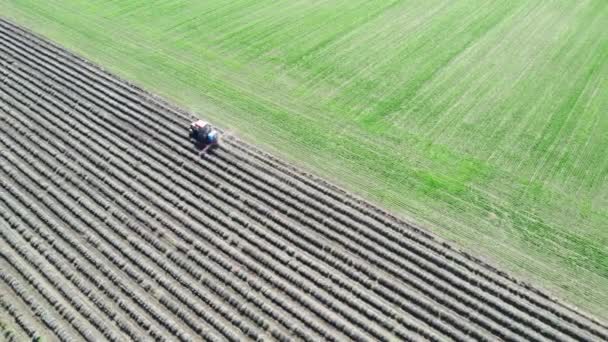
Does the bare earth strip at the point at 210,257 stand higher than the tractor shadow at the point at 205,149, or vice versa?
the tractor shadow at the point at 205,149

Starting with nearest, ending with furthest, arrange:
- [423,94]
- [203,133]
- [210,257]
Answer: [210,257], [203,133], [423,94]

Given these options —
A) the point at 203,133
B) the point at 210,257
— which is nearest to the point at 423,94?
the point at 203,133

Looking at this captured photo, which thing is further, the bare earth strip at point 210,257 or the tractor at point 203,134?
the tractor at point 203,134

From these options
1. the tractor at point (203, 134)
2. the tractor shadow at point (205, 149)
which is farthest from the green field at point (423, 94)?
the tractor shadow at point (205, 149)

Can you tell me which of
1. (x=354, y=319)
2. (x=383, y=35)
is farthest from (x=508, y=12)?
(x=354, y=319)

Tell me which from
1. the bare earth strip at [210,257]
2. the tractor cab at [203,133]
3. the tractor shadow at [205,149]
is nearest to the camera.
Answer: the bare earth strip at [210,257]

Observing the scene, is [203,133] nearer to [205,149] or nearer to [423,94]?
[205,149]

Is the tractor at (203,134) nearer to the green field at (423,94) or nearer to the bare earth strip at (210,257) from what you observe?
the bare earth strip at (210,257)
